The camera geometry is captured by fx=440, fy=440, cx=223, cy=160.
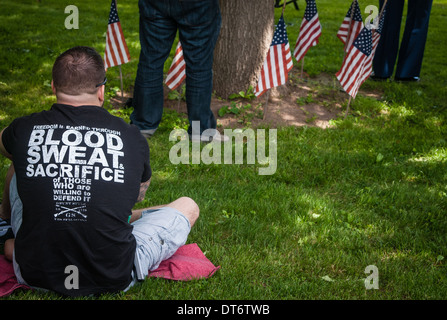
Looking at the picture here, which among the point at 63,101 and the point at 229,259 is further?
the point at 229,259

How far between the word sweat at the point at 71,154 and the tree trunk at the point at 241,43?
3771mm

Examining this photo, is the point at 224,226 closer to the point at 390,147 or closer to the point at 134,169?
the point at 134,169

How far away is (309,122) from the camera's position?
18.4ft

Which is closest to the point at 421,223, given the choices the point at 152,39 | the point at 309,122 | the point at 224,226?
the point at 224,226

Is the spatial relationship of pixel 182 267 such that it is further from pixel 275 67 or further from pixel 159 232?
pixel 275 67

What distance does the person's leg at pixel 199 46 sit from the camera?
4410 millimetres

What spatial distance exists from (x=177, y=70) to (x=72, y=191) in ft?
11.4

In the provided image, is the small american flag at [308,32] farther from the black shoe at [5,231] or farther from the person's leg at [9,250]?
the person's leg at [9,250]

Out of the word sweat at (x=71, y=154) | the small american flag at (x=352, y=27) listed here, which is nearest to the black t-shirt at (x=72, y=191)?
the word sweat at (x=71, y=154)

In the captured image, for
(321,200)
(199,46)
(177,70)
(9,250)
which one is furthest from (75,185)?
(177,70)

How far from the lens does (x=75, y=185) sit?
7.19 ft

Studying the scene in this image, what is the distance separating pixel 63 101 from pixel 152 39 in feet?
8.17

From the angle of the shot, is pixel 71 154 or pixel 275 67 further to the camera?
pixel 275 67
